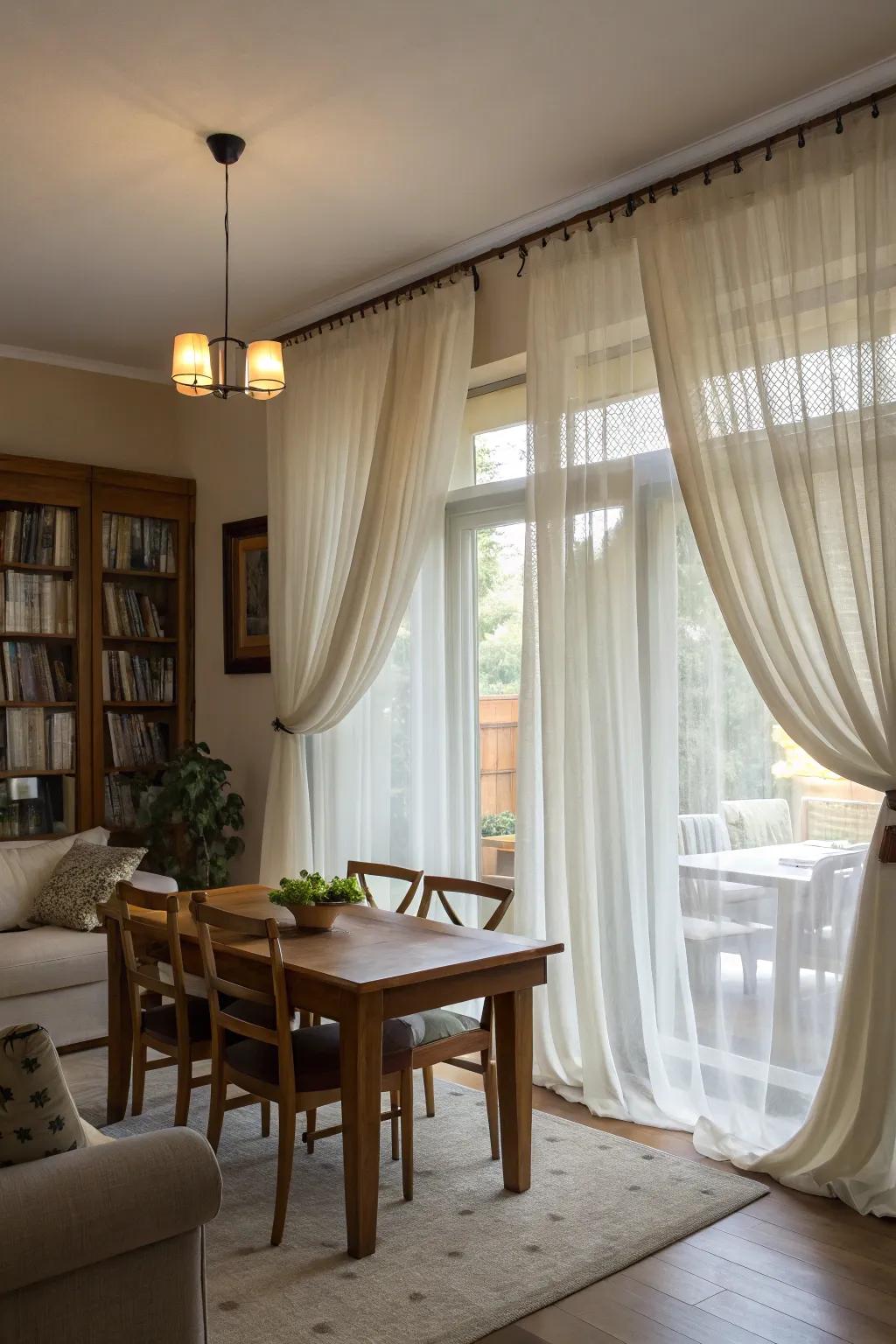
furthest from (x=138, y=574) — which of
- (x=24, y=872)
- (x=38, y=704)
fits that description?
(x=24, y=872)

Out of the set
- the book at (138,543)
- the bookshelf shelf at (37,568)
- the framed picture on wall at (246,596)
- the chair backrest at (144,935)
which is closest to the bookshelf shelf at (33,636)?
the bookshelf shelf at (37,568)

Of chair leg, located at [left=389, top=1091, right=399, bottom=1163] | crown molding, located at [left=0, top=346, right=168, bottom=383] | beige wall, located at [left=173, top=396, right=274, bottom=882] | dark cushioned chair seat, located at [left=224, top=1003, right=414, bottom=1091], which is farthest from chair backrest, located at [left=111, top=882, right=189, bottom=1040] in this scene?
crown molding, located at [left=0, top=346, right=168, bottom=383]

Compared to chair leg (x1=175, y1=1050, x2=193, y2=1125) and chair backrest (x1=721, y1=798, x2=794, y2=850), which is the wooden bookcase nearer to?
chair leg (x1=175, y1=1050, x2=193, y2=1125)

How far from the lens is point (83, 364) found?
6.09 m

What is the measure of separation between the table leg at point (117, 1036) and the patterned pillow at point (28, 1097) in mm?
1834

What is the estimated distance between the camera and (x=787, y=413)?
139 inches

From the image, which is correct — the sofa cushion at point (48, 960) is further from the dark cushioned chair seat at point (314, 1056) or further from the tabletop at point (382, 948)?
the dark cushioned chair seat at point (314, 1056)

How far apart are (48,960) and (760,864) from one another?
110 inches

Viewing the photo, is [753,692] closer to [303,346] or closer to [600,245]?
[600,245]

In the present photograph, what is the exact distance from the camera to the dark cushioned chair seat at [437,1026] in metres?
3.42

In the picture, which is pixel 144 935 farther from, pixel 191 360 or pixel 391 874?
pixel 191 360

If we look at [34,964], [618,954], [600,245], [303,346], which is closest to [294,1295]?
[618,954]

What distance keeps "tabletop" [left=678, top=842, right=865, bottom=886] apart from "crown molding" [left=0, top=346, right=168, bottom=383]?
13.4ft

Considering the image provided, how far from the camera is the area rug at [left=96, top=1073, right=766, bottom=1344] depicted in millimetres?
2709
